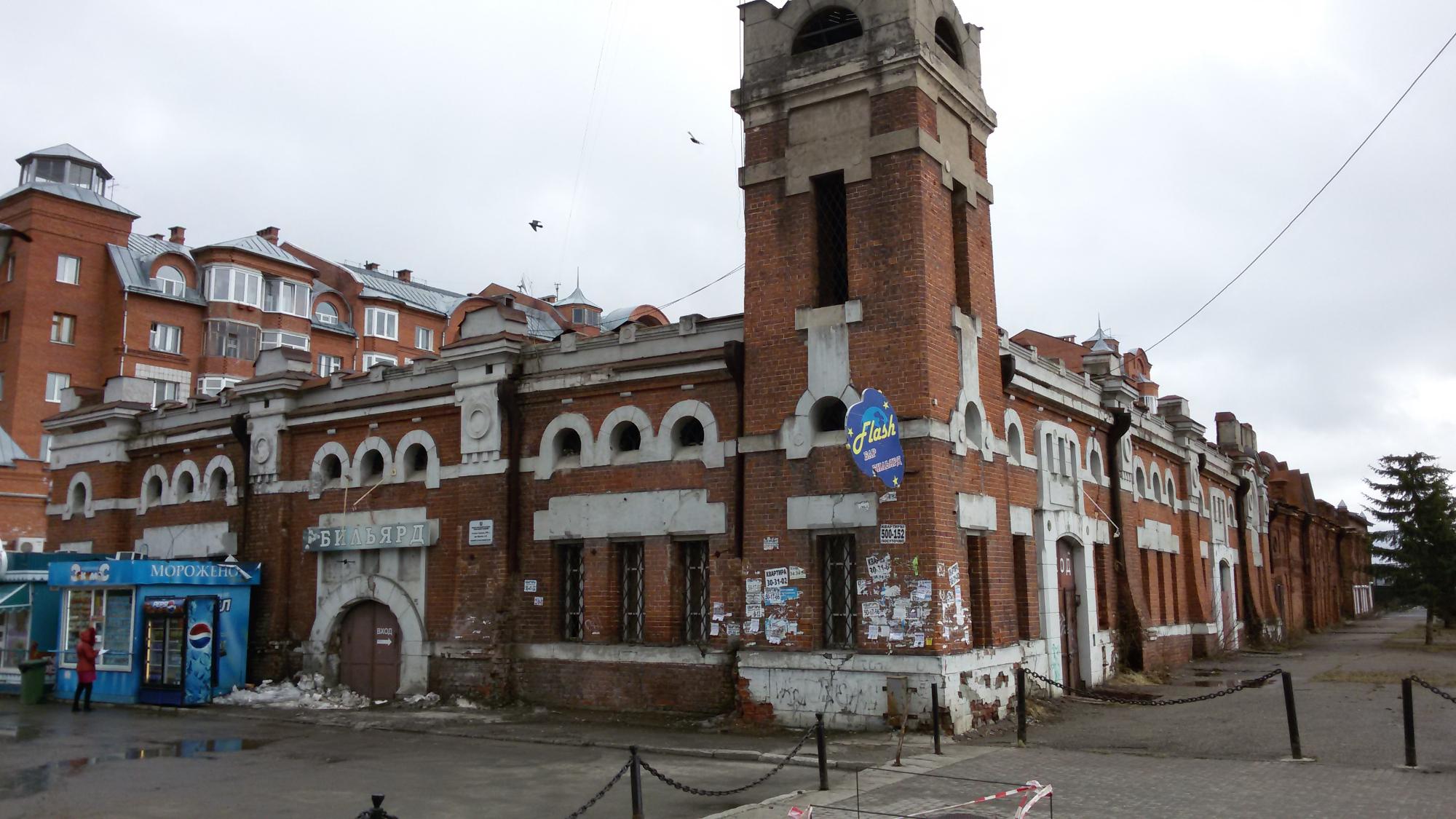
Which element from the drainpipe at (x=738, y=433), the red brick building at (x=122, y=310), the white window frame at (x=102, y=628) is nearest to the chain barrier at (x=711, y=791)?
the drainpipe at (x=738, y=433)

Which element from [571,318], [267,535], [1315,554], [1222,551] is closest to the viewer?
[267,535]

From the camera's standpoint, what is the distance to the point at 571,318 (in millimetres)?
60656

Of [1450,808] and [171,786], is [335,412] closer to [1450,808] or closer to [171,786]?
[171,786]

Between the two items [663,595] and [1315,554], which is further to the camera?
[1315,554]

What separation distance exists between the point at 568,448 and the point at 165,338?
38.4m

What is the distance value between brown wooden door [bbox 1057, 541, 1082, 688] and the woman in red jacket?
738 inches

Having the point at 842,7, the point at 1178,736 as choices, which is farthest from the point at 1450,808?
the point at 842,7

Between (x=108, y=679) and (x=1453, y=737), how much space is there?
79.1ft

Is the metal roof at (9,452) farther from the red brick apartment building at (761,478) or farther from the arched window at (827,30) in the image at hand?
the arched window at (827,30)

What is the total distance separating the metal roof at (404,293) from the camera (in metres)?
59.3

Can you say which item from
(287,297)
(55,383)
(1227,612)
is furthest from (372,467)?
(287,297)

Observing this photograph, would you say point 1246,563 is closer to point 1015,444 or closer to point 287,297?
point 1015,444

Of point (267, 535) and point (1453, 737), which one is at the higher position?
point (267, 535)

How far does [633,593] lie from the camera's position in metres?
19.1
